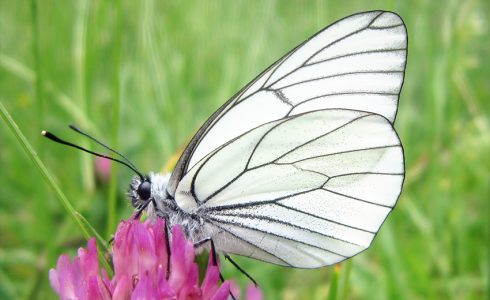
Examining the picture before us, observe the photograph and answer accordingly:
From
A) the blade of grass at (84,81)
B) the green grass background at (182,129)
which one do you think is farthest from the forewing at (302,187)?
the blade of grass at (84,81)

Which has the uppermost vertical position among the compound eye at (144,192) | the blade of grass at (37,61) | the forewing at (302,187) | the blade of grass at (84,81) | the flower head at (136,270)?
the blade of grass at (84,81)

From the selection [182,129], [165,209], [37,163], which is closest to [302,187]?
[165,209]

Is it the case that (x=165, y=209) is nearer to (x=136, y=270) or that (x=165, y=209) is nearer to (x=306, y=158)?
(x=136, y=270)

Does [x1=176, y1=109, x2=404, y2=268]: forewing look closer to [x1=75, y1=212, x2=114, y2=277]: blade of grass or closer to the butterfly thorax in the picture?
the butterfly thorax

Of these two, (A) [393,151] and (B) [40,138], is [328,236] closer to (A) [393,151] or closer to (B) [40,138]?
(A) [393,151]

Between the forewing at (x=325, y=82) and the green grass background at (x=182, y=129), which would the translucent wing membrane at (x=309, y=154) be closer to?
the forewing at (x=325, y=82)
